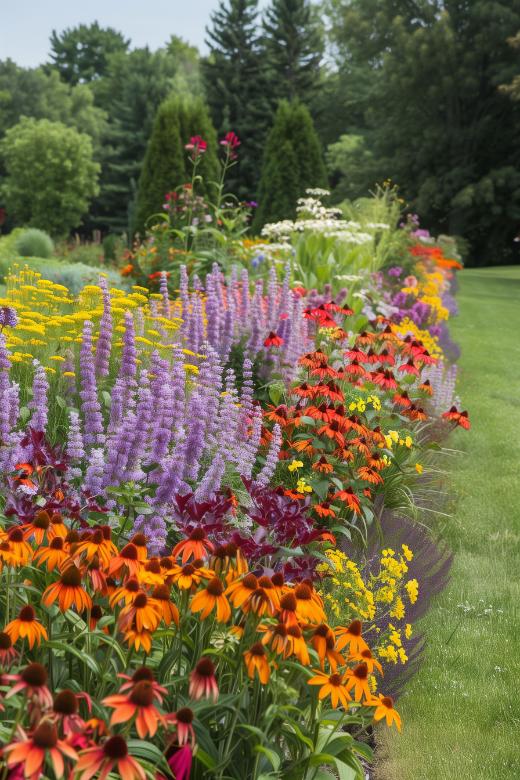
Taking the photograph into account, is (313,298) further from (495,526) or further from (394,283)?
(394,283)


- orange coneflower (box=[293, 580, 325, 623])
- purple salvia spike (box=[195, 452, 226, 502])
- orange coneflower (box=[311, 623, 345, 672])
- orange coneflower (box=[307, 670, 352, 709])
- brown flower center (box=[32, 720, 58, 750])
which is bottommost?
purple salvia spike (box=[195, 452, 226, 502])

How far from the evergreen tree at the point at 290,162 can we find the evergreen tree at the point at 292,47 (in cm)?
1554

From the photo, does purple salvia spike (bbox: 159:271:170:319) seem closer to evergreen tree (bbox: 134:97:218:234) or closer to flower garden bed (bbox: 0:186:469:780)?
flower garden bed (bbox: 0:186:469:780)

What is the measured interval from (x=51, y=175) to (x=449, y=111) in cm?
1776

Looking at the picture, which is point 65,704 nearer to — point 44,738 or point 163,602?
point 44,738

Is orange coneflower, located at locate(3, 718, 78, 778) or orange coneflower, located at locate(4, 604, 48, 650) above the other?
orange coneflower, located at locate(3, 718, 78, 778)

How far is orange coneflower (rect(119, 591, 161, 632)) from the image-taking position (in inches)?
59.4

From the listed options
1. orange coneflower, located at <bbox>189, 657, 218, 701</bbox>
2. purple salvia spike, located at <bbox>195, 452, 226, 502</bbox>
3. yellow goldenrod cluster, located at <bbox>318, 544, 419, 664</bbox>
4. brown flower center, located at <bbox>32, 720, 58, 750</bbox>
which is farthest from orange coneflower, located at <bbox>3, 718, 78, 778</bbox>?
purple salvia spike, located at <bbox>195, 452, 226, 502</bbox>

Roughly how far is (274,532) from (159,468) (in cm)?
78

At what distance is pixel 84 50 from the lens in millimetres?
50750

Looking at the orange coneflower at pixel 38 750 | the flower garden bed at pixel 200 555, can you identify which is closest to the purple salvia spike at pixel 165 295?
the flower garden bed at pixel 200 555

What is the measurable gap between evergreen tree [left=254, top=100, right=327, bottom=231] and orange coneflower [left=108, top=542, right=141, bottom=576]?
50.8 ft

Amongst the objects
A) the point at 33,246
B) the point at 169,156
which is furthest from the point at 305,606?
the point at 33,246

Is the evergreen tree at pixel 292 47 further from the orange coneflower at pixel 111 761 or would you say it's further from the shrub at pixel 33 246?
the orange coneflower at pixel 111 761
